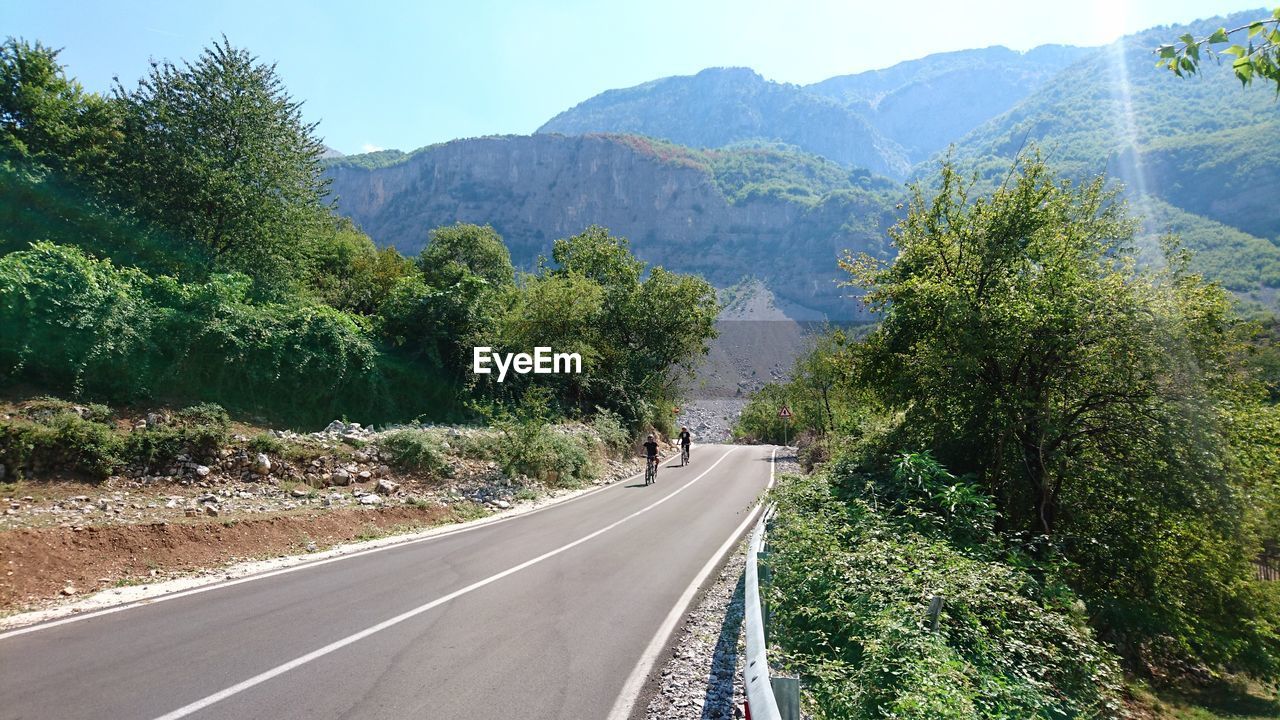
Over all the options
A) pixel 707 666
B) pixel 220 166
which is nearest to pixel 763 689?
pixel 707 666

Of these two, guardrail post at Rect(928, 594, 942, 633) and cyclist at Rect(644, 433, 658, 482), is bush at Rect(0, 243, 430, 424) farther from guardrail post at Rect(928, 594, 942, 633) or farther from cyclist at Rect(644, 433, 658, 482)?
guardrail post at Rect(928, 594, 942, 633)

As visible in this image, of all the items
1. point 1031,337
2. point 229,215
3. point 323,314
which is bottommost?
point 1031,337

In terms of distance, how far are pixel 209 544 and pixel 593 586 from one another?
629 centimetres

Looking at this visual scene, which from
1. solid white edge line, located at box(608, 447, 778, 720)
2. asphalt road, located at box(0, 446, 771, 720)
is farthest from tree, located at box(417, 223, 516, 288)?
solid white edge line, located at box(608, 447, 778, 720)

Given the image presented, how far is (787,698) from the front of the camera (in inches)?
122

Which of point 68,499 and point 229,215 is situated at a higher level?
point 229,215

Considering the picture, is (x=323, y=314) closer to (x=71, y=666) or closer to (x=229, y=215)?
(x=229, y=215)

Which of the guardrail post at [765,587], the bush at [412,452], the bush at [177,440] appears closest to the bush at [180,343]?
the bush at [177,440]

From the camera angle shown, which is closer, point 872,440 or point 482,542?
point 482,542

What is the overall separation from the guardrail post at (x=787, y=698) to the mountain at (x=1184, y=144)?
103 metres

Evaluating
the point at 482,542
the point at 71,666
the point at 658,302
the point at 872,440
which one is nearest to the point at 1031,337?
the point at 872,440

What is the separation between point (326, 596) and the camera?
289 inches

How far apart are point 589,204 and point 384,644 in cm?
17423

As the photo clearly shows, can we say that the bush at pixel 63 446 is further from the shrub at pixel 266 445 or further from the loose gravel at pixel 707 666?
the loose gravel at pixel 707 666
